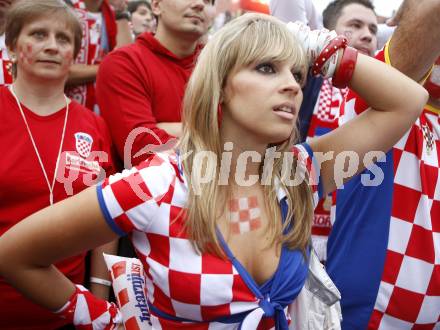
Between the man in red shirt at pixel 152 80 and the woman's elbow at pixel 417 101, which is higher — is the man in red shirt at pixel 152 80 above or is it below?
below

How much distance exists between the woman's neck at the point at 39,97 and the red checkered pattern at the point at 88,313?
884mm

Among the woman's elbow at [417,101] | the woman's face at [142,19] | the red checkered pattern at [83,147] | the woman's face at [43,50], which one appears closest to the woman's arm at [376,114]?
the woman's elbow at [417,101]

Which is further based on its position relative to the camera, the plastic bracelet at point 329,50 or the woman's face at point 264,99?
the plastic bracelet at point 329,50

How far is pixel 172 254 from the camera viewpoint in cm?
167

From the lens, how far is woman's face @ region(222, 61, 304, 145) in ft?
5.83

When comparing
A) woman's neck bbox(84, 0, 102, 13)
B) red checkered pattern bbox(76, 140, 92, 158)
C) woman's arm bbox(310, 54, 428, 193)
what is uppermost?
woman's arm bbox(310, 54, 428, 193)

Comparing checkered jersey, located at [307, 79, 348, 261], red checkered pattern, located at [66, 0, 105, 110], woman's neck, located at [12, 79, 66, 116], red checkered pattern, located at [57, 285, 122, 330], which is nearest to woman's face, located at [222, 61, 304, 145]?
red checkered pattern, located at [57, 285, 122, 330]

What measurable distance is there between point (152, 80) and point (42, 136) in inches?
26.1

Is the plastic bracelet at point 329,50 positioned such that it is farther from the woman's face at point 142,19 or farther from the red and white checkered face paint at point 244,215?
the woman's face at point 142,19

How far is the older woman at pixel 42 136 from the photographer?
2266 millimetres

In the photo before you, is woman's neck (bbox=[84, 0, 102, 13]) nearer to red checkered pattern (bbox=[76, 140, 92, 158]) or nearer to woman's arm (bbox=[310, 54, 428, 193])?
red checkered pattern (bbox=[76, 140, 92, 158])

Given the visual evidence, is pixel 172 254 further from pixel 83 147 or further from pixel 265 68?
pixel 83 147

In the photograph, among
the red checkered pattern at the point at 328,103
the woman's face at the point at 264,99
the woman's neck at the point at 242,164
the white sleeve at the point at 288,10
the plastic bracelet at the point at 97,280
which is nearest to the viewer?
the woman's face at the point at 264,99

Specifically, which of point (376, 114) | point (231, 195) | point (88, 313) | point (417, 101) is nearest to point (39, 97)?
point (88, 313)
